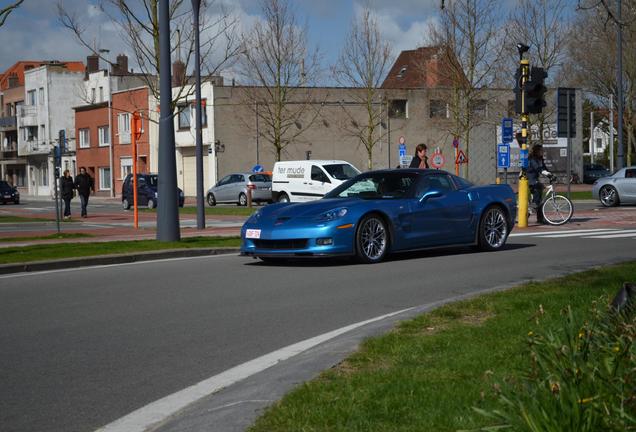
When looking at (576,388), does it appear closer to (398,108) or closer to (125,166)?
(398,108)

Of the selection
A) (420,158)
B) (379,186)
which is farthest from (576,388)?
(420,158)

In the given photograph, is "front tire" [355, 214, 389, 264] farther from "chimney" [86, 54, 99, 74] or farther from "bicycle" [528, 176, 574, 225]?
"chimney" [86, 54, 99, 74]

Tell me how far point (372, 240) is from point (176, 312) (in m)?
4.82

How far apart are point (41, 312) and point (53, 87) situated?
80.9 m

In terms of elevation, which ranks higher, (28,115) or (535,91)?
(28,115)

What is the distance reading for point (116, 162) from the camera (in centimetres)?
7131

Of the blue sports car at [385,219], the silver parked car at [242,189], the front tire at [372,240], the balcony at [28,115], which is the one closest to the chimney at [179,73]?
the silver parked car at [242,189]

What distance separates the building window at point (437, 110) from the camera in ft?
194

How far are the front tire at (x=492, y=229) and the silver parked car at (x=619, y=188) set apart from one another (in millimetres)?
17347

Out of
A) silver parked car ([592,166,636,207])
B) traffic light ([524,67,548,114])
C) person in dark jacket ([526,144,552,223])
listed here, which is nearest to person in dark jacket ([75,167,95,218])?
silver parked car ([592,166,636,207])

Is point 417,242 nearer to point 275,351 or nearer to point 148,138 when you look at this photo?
point 275,351

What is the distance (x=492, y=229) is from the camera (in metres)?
15.2

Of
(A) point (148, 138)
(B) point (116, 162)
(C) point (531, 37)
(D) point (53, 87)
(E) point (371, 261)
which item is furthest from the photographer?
(D) point (53, 87)

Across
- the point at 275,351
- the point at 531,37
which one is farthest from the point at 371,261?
the point at 531,37
